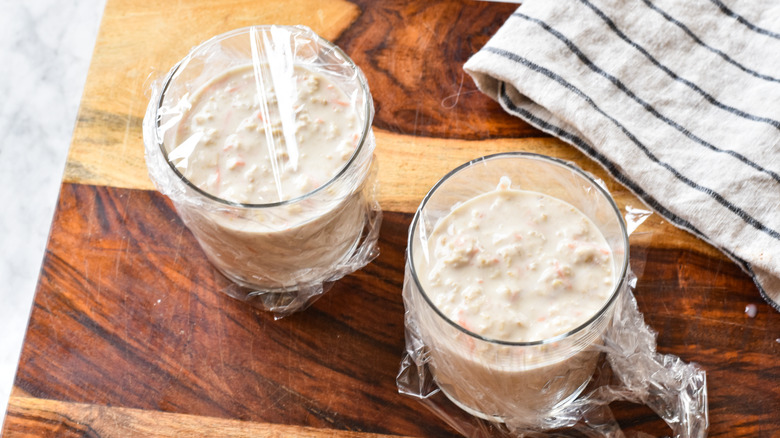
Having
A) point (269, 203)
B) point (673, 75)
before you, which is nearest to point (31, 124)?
point (269, 203)

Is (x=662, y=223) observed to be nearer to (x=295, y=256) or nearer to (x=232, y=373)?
(x=295, y=256)

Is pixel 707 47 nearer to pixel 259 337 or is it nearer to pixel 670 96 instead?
pixel 670 96

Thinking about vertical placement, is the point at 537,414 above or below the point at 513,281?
below

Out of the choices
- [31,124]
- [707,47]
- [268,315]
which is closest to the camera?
[268,315]

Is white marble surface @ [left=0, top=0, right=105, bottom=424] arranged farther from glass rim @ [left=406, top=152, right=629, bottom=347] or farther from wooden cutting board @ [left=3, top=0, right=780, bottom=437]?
A: glass rim @ [left=406, top=152, right=629, bottom=347]

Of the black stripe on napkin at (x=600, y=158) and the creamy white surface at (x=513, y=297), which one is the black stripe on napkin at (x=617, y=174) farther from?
the creamy white surface at (x=513, y=297)

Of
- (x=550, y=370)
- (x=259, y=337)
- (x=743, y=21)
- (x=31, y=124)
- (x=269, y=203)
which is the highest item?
(x=743, y=21)

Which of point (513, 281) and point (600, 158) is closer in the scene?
point (513, 281)

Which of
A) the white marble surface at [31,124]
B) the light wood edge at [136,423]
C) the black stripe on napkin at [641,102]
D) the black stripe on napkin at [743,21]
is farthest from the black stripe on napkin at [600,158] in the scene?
the white marble surface at [31,124]
